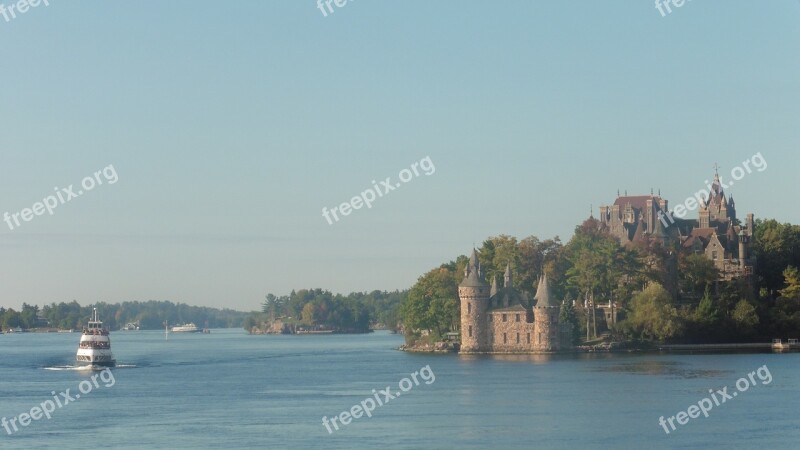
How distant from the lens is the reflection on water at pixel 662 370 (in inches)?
3346

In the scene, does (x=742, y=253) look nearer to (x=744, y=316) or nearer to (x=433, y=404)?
(x=744, y=316)

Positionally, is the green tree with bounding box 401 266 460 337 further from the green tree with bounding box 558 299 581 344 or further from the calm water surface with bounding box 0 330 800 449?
the calm water surface with bounding box 0 330 800 449

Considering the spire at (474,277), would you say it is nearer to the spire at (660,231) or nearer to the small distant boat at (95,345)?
the spire at (660,231)

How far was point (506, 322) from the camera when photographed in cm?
10988

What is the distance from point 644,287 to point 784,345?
1273 centimetres

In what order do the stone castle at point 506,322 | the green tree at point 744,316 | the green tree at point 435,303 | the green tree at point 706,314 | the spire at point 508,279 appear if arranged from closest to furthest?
1. the stone castle at point 506,322
2. the spire at point 508,279
3. the green tree at point 706,314
4. the green tree at point 744,316
5. the green tree at point 435,303

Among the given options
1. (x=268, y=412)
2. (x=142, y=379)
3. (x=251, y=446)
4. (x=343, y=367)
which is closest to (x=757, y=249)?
(x=343, y=367)

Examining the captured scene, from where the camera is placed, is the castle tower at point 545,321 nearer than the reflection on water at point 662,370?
No

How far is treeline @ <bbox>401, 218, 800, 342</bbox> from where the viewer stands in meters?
114

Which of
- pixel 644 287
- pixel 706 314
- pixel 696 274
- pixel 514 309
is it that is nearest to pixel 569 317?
pixel 514 309

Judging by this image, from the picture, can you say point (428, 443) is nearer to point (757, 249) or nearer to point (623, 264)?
point (623, 264)

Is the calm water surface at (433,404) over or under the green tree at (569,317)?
under

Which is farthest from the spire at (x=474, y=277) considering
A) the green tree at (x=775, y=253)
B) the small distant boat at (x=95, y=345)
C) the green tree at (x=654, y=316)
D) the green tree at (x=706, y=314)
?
the green tree at (x=775, y=253)

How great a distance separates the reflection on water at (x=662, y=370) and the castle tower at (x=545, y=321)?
36.8ft
